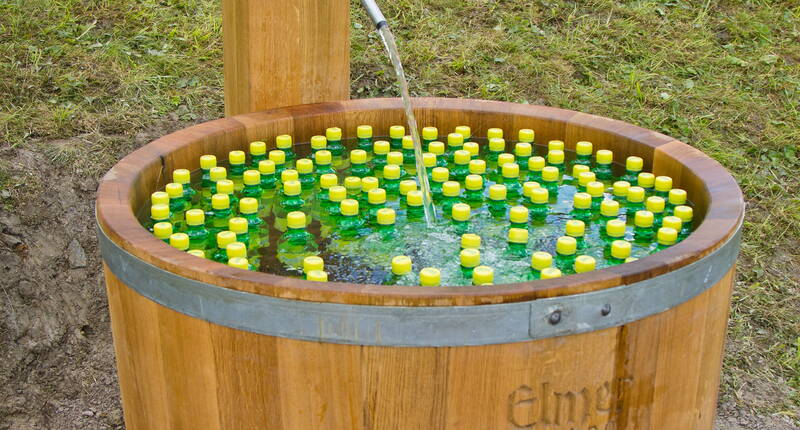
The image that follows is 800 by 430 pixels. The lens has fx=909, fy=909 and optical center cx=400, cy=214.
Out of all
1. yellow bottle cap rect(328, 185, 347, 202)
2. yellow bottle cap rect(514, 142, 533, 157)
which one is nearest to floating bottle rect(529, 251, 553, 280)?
yellow bottle cap rect(328, 185, 347, 202)

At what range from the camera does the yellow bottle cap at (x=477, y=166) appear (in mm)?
3029

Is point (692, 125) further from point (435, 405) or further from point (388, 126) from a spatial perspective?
point (435, 405)

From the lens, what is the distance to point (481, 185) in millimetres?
2881

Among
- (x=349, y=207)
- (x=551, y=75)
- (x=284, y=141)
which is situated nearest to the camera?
(x=349, y=207)

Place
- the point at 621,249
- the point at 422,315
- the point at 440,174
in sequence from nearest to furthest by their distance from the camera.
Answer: the point at 422,315 → the point at 621,249 → the point at 440,174

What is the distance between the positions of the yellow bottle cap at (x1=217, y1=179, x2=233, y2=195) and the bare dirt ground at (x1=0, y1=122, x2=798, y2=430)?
6.10ft

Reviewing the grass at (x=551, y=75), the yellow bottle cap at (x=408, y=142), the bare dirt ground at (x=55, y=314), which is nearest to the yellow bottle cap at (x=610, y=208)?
the yellow bottle cap at (x=408, y=142)

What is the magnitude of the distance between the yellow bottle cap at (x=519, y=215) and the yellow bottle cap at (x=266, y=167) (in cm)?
82

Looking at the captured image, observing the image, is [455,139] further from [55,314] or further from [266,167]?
[55,314]

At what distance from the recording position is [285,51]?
3441 millimetres

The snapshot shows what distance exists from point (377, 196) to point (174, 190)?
603 millimetres

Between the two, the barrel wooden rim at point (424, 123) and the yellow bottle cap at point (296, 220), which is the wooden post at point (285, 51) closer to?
the barrel wooden rim at point (424, 123)

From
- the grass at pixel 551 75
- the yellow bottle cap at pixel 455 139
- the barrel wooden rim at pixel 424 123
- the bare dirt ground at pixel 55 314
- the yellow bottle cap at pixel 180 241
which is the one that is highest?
the barrel wooden rim at pixel 424 123

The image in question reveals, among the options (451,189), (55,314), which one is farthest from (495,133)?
(55,314)
